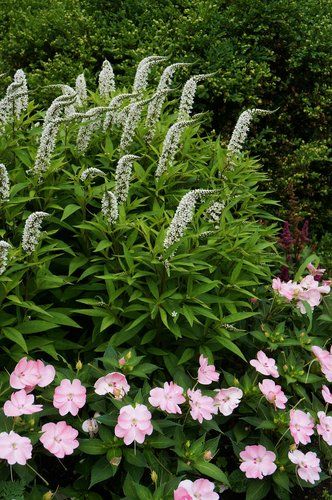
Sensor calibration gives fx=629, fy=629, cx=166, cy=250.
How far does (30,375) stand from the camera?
2.50m

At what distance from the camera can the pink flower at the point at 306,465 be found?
2.56m

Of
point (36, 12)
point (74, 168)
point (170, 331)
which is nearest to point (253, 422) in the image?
point (170, 331)

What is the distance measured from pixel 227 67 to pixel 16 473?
408 centimetres

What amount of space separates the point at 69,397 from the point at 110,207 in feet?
2.81

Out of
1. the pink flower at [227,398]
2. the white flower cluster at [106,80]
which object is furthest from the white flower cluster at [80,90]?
the pink flower at [227,398]

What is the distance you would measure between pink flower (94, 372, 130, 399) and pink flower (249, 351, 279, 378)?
61cm

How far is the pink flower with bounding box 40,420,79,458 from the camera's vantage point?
7.62ft

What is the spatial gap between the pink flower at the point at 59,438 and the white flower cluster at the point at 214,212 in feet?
4.39

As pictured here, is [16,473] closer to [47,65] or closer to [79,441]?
[79,441]

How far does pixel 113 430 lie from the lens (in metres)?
2.50

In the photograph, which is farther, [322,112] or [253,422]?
[322,112]

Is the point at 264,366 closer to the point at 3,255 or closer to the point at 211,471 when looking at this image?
the point at 211,471

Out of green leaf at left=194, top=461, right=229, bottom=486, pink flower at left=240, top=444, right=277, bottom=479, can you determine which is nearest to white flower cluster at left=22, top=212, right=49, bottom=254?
green leaf at left=194, top=461, right=229, bottom=486

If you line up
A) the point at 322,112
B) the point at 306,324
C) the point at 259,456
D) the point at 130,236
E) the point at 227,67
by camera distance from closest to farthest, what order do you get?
the point at 259,456, the point at 130,236, the point at 306,324, the point at 227,67, the point at 322,112
